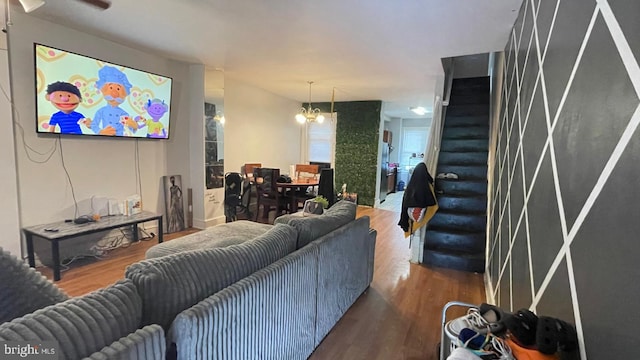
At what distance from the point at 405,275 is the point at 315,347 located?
156 cm

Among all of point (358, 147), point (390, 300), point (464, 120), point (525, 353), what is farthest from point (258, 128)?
point (525, 353)

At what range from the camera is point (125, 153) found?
3889mm

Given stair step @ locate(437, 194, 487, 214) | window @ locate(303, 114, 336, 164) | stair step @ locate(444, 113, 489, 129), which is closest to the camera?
stair step @ locate(437, 194, 487, 214)

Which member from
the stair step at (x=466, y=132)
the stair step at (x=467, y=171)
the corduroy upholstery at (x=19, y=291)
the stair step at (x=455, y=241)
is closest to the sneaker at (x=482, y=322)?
the corduroy upholstery at (x=19, y=291)

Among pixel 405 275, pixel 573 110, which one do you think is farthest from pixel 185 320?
pixel 405 275

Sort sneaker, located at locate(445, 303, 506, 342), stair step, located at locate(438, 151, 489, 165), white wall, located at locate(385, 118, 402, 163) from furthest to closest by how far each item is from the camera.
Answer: white wall, located at locate(385, 118, 402, 163)
stair step, located at locate(438, 151, 489, 165)
sneaker, located at locate(445, 303, 506, 342)

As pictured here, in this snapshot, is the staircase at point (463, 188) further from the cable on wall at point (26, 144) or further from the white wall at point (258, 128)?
the cable on wall at point (26, 144)

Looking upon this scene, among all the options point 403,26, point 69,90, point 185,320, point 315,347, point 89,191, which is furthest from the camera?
point 89,191

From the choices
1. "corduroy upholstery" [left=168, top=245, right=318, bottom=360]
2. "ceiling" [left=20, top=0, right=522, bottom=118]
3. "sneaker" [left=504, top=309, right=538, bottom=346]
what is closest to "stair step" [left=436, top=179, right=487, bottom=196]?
"ceiling" [left=20, top=0, right=522, bottom=118]

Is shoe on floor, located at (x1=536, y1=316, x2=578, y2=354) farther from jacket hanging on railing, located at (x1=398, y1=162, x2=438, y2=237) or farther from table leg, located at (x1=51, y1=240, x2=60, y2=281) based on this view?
table leg, located at (x1=51, y1=240, x2=60, y2=281)

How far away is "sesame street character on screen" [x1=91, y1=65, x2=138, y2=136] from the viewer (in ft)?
11.0

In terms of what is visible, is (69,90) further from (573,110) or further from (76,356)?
(573,110)

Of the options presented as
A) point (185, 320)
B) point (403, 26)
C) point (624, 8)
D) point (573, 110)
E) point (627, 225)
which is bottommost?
point (185, 320)

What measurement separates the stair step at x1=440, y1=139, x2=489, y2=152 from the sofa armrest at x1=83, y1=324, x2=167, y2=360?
444cm
